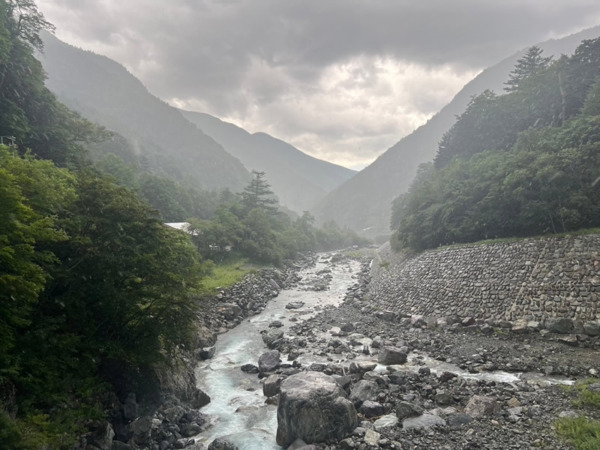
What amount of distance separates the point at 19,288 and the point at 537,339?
22.4 meters

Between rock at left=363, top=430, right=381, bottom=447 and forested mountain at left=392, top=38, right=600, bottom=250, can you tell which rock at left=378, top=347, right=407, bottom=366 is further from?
forested mountain at left=392, top=38, right=600, bottom=250

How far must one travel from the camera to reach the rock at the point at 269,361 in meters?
16.6

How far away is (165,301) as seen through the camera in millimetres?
11500

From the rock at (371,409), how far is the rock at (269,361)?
19.9 ft

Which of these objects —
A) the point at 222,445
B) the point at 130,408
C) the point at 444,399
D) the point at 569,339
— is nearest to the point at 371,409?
the point at 444,399

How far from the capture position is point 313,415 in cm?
1039

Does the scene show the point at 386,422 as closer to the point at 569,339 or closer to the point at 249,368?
the point at 249,368

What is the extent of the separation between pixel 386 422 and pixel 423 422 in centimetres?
123

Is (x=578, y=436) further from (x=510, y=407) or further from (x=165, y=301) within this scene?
(x=165, y=301)

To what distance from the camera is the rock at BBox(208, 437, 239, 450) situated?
10.2 m

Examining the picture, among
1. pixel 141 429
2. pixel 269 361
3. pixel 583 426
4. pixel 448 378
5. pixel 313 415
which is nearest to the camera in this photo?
pixel 583 426

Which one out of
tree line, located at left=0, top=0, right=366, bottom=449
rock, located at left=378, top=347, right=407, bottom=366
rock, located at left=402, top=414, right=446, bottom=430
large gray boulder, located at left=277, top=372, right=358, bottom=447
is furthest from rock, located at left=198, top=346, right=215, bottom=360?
rock, located at left=402, top=414, right=446, bottom=430

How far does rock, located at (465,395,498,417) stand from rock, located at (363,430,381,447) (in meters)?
3.47

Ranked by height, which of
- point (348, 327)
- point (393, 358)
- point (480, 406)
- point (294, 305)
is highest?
point (480, 406)
